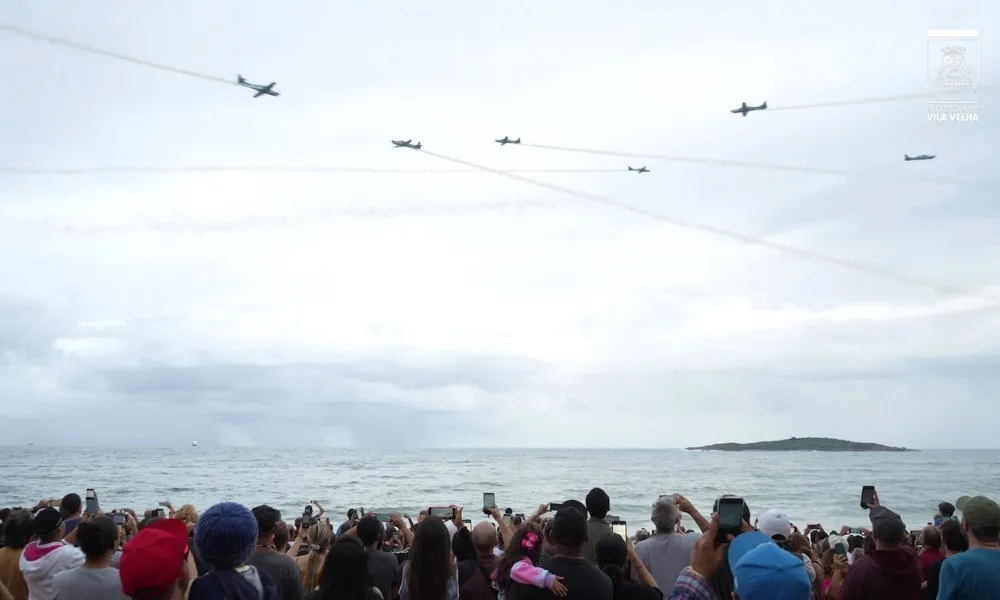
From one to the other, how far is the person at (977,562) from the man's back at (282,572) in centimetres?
366

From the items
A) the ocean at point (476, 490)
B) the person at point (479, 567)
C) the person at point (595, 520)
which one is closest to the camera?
the person at point (479, 567)

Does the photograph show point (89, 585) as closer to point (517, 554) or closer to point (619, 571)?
point (517, 554)

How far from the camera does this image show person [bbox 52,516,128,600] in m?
4.68

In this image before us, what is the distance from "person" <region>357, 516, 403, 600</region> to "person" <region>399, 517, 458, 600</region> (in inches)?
47.5

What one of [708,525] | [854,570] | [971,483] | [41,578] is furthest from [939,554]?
[971,483]

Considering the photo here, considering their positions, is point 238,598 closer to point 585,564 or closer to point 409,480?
point 585,564

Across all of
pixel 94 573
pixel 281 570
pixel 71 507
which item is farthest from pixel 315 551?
pixel 71 507

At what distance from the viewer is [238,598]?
13.2 feet

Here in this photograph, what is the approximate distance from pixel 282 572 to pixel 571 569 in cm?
171

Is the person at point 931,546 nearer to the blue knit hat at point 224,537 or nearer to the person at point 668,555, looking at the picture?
the person at point 668,555

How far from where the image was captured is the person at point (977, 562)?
15.1 feet

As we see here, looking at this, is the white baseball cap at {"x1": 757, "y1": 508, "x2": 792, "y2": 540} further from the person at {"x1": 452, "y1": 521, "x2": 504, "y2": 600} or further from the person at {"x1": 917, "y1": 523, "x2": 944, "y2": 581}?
the person at {"x1": 917, "y1": 523, "x2": 944, "y2": 581}

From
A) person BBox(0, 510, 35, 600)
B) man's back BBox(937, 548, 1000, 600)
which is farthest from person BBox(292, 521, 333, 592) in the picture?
man's back BBox(937, 548, 1000, 600)

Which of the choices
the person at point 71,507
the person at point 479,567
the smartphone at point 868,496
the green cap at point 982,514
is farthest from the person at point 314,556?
the smartphone at point 868,496
